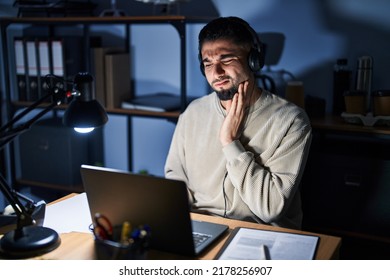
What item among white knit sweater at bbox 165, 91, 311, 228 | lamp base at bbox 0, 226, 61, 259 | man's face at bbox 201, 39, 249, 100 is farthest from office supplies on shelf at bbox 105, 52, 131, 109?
lamp base at bbox 0, 226, 61, 259

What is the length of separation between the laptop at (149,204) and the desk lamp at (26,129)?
14 cm

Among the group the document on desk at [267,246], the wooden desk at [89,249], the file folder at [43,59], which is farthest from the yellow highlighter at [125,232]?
the file folder at [43,59]

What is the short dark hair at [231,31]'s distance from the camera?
1.66 metres

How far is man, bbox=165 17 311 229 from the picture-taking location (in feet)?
4.96

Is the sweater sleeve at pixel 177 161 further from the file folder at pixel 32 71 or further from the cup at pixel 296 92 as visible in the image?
the file folder at pixel 32 71

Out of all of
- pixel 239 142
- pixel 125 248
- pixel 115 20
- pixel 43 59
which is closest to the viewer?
pixel 125 248

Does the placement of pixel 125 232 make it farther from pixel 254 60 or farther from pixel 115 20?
pixel 115 20

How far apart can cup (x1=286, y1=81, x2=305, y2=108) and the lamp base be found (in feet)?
4.24

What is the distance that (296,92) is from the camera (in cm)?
218

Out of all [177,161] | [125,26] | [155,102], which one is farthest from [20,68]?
[177,161]

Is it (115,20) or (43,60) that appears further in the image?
(43,60)

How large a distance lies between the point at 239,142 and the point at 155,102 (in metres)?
0.94

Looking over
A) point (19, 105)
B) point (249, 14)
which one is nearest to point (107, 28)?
point (19, 105)
